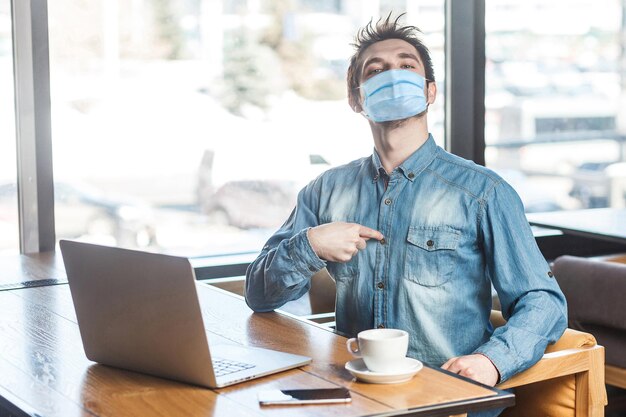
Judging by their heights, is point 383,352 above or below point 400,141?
below

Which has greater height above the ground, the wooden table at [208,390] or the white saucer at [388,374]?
the white saucer at [388,374]

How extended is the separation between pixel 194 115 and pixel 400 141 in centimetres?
149

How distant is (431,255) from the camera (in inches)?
86.6

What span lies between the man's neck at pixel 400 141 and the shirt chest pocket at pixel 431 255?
0.17 metres

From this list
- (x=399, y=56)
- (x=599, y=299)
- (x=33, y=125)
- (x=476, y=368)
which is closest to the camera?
(x=476, y=368)

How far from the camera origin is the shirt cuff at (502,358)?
195cm

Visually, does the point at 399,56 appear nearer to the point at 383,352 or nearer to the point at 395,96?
the point at 395,96

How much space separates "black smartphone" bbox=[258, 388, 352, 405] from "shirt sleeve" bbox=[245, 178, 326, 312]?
0.56 m

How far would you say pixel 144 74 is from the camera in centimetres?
356

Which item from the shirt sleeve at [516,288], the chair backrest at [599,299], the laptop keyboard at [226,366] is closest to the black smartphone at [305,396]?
the laptop keyboard at [226,366]

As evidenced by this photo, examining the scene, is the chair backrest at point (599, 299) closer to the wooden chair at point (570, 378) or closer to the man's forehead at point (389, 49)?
the wooden chair at point (570, 378)

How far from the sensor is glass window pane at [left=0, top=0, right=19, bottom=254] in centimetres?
342

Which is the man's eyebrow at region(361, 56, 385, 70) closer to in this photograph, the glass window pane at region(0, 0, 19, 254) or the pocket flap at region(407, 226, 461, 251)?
the pocket flap at region(407, 226, 461, 251)

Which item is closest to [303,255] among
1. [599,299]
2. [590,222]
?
[599,299]
